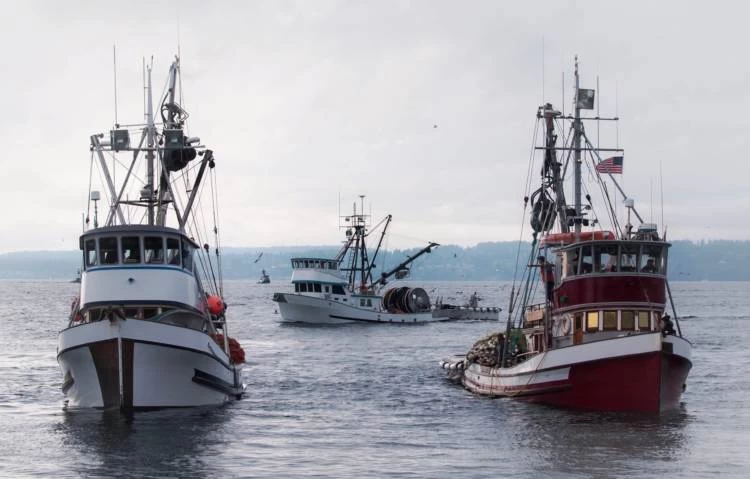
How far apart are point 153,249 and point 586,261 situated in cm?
1774

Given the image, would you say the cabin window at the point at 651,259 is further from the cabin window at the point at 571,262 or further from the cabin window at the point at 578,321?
the cabin window at the point at 578,321

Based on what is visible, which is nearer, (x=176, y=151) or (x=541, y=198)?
(x=176, y=151)

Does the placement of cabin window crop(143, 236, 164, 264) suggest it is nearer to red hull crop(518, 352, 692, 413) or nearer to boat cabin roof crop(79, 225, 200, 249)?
boat cabin roof crop(79, 225, 200, 249)

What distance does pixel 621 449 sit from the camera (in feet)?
120

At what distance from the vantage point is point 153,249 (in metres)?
42.2

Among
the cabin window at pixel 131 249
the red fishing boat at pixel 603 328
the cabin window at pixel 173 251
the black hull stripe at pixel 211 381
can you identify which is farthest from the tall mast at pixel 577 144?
the cabin window at pixel 131 249

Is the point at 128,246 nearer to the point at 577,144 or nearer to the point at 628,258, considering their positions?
the point at 628,258

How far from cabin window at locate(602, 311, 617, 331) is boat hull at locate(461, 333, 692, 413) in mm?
1865

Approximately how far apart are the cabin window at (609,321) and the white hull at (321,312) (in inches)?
2924

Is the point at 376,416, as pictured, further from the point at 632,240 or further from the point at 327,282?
the point at 327,282

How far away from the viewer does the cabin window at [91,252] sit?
42031 millimetres

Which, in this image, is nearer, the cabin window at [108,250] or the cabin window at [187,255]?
the cabin window at [108,250]

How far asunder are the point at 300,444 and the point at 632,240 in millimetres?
16216

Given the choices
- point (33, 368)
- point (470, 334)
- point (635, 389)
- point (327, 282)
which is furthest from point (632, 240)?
point (327, 282)
